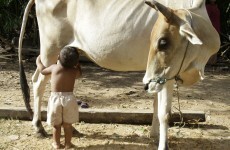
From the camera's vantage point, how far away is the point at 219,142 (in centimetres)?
425

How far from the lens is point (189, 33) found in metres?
2.96

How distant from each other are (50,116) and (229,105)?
2.85 metres

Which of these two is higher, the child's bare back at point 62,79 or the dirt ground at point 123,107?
the child's bare back at point 62,79

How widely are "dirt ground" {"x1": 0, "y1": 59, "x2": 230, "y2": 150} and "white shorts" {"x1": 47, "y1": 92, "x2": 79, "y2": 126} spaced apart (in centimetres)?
37

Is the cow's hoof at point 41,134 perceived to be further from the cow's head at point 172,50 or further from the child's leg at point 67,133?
the cow's head at point 172,50

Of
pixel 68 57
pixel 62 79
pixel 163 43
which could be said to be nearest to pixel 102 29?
pixel 68 57

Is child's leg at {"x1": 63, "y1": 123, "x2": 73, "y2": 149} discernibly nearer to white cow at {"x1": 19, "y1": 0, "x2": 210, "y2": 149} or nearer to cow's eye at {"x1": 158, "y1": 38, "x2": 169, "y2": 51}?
white cow at {"x1": 19, "y1": 0, "x2": 210, "y2": 149}

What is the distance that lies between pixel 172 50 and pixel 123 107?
2404mm

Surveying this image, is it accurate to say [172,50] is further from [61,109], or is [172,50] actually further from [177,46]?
[61,109]

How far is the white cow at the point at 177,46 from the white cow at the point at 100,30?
326mm

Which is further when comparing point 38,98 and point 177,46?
point 38,98

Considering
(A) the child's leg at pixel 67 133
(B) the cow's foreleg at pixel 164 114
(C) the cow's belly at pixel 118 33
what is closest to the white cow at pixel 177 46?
(B) the cow's foreleg at pixel 164 114

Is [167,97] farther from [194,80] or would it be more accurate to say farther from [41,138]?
[41,138]

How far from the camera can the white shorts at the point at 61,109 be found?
12.5 feet
